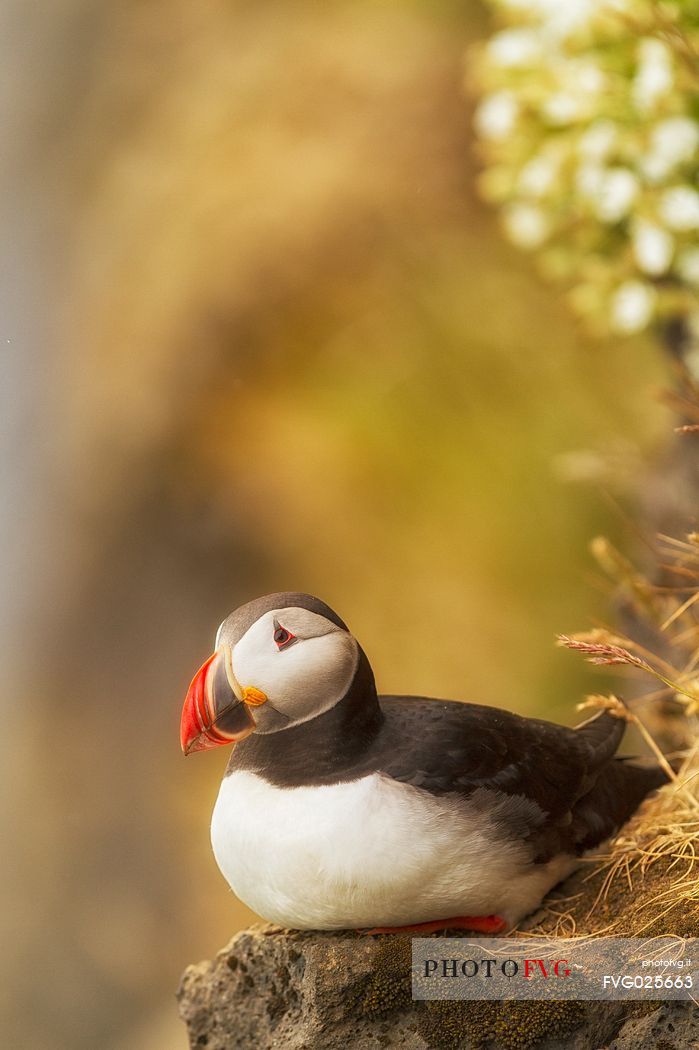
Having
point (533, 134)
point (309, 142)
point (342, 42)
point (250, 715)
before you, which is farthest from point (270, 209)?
point (250, 715)

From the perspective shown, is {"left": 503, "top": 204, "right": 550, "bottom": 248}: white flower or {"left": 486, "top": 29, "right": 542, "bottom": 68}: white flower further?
{"left": 503, "top": 204, "right": 550, "bottom": 248}: white flower

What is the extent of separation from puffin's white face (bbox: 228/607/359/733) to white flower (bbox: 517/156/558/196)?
1477 mm

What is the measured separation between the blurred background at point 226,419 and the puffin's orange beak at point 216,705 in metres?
1.67

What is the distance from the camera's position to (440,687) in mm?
2912

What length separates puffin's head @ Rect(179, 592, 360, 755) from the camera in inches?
51.1

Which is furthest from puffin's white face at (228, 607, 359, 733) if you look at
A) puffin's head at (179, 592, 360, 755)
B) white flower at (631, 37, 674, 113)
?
white flower at (631, 37, 674, 113)

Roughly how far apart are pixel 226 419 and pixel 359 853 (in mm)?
2430

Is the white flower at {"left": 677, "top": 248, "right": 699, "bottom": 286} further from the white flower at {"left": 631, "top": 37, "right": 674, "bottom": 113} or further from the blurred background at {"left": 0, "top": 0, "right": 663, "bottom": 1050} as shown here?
the blurred background at {"left": 0, "top": 0, "right": 663, "bottom": 1050}

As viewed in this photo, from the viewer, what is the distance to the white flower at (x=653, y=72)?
2.07 m

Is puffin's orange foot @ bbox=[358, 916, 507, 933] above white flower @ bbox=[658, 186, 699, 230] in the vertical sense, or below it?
below

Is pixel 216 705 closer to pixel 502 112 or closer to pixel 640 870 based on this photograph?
pixel 640 870

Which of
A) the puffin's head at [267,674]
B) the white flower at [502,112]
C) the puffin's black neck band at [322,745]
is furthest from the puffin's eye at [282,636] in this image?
the white flower at [502,112]

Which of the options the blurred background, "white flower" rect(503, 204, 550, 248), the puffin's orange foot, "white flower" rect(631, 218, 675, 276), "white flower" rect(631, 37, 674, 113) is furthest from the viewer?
the blurred background

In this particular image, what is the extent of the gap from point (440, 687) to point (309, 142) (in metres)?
2.02
